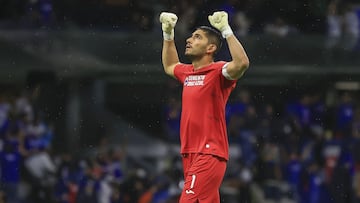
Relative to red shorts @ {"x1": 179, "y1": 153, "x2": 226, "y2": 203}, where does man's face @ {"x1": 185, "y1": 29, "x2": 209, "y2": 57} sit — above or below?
above

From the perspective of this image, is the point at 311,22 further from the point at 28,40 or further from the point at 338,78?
the point at 28,40

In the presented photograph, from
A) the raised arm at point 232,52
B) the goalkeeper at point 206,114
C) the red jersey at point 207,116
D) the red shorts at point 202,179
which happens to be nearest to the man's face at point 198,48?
the goalkeeper at point 206,114

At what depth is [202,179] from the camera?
8344 millimetres

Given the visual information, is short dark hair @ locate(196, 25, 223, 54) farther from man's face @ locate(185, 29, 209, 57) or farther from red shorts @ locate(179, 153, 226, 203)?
red shorts @ locate(179, 153, 226, 203)

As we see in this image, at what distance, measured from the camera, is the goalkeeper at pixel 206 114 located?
8.34 m

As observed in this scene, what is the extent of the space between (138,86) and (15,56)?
205 centimetres

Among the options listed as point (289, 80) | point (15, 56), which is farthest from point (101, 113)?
point (289, 80)

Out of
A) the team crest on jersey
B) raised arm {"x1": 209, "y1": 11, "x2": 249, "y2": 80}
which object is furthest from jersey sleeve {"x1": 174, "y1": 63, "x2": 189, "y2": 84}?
raised arm {"x1": 209, "y1": 11, "x2": 249, "y2": 80}

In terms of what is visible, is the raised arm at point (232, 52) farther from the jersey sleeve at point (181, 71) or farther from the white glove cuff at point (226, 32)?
the jersey sleeve at point (181, 71)

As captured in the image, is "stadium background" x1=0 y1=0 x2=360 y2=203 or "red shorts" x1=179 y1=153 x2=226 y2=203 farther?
"stadium background" x1=0 y1=0 x2=360 y2=203

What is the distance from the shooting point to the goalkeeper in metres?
8.34

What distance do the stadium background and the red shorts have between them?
22.5 ft

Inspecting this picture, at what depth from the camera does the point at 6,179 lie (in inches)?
615

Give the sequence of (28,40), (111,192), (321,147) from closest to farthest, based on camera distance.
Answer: (111,192) < (321,147) < (28,40)
